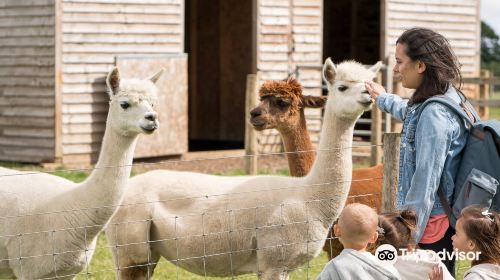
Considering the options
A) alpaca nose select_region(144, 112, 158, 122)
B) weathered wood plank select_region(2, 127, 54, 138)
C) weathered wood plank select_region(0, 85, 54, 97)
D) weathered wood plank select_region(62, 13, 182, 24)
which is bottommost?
weathered wood plank select_region(2, 127, 54, 138)

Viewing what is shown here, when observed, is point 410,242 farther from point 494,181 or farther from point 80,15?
point 80,15

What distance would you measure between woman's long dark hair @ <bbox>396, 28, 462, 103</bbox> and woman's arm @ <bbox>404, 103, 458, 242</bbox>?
15 centimetres

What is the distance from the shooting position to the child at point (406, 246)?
4.49 meters

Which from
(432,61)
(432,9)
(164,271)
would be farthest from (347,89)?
(432,9)

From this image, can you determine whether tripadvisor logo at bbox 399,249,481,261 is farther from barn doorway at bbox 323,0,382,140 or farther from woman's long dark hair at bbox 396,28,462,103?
barn doorway at bbox 323,0,382,140

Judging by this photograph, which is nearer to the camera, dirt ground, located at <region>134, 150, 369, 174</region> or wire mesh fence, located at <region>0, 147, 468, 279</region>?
wire mesh fence, located at <region>0, 147, 468, 279</region>

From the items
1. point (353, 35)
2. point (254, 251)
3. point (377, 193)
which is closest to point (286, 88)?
point (377, 193)

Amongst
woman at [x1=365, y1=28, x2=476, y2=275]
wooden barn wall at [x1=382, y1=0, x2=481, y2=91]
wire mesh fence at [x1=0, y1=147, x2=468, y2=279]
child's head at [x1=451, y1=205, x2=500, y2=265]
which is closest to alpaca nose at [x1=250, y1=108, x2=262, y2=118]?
wire mesh fence at [x1=0, y1=147, x2=468, y2=279]

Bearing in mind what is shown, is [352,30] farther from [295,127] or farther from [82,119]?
[295,127]

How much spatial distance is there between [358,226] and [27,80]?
506 inches

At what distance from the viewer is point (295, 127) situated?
8078 millimetres

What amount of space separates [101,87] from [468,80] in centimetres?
758

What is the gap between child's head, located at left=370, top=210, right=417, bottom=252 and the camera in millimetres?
4477

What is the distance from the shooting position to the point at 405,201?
478cm
